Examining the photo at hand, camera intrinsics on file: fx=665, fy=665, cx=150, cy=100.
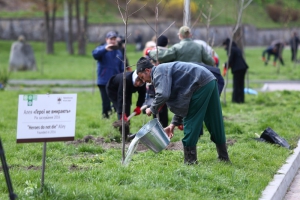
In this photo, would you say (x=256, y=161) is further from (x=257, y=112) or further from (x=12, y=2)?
(x=12, y=2)

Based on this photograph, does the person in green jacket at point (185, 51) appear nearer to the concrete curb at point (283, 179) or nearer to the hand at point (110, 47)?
the hand at point (110, 47)

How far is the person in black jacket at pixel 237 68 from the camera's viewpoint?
55.1 ft

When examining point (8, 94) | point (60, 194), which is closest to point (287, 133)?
point (60, 194)

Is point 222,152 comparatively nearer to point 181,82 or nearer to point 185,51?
point 181,82

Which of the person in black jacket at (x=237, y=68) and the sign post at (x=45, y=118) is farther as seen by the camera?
the person in black jacket at (x=237, y=68)

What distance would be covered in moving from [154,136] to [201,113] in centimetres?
69

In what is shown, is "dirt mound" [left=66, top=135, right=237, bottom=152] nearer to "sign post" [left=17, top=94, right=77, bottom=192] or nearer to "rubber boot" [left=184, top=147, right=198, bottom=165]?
"rubber boot" [left=184, top=147, right=198, bottom=165]

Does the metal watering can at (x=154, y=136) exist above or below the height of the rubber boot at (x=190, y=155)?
above

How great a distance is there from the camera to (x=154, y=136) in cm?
802

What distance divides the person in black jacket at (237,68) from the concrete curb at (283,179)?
22.3 feet

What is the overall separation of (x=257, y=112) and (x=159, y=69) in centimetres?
734

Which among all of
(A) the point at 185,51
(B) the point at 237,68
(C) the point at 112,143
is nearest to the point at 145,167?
(C) the point at 112,143

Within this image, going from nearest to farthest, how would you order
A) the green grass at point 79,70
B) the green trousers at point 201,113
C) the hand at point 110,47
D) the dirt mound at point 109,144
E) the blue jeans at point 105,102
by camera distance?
the green trousers at point 201,113 → the dirt mound at point 109,144 → the hand at point 110,47 → the blue jeans at point 105,102 → the green grass at point 79,70

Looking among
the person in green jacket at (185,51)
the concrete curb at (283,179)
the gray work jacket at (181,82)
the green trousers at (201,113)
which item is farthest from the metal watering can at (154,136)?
the person in green jacket at (185,51)
